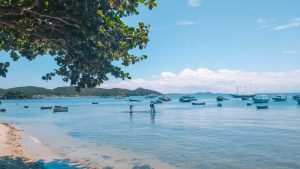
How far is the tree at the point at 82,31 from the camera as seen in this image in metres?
9.97

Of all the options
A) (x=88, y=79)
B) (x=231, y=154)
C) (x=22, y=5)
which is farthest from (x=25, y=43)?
(x=231, y=154)

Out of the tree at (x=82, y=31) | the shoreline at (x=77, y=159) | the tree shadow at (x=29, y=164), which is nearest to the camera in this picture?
the tree at (x=82, y=31)

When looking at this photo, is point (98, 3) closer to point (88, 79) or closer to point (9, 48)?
point (88, 79)

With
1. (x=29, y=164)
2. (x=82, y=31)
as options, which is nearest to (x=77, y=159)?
(x=29, y=164)

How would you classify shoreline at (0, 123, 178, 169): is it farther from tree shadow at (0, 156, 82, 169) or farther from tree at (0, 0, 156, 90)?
tree at (0, 0, 156, 90)

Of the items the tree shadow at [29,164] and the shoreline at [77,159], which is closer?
the tree shadow at [29,164]

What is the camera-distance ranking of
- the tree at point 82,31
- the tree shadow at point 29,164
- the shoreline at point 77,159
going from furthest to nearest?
1. the shoreline at point 77,159
2. the tree shadow at point 29,164
3. the tree at point 82,31

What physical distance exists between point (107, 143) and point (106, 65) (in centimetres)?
1863

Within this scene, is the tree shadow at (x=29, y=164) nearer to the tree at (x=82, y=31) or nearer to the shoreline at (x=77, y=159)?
the shoreline at (x=77, y=159)

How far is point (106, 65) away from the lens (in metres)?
13.1

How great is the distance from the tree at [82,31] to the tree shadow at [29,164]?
6.07m

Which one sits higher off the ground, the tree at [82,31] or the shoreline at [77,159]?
the tree at [82,31]

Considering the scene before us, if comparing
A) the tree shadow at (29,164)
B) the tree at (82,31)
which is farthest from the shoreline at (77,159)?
the tree at (82,31)

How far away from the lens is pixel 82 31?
10812 millimetres
